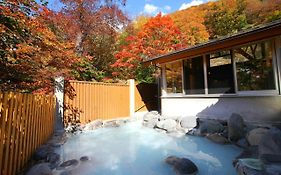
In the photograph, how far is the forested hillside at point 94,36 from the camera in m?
3.93

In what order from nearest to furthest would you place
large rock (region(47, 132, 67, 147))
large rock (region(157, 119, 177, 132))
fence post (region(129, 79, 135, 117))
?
large rock (region(47, 132, 67, 147))
large rock (region(157, 119, 177, 132))
fence post (region(129, 79, 135, 117))

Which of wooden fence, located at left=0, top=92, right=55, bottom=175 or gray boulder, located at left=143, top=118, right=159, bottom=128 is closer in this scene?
wooden fence, located at left=0, top=92, right=55, bottom=175

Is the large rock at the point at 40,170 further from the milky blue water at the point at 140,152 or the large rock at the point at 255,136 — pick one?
the large rock at the point at 255,136

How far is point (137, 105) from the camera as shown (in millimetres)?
9375

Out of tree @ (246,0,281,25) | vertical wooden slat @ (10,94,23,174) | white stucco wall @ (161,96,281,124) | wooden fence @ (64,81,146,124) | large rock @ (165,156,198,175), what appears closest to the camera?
vertical wooden slat @ (10,94,23,174)

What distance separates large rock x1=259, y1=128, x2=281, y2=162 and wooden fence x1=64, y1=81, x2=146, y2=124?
5.40 m

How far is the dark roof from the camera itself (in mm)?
4418

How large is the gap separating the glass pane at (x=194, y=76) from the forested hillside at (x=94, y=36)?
3778 mm

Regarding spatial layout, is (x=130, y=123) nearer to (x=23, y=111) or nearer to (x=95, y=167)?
(x=95, y=167)

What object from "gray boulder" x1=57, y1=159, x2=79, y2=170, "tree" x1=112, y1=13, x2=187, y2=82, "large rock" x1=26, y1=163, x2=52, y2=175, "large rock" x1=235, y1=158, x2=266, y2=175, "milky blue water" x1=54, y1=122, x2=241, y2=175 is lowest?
"milky blue water" x1=54, y1=122, x2=241, y2=175

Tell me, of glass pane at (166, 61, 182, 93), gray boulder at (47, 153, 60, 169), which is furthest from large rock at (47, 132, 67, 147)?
glass pane at (166, 61, 182, 93)

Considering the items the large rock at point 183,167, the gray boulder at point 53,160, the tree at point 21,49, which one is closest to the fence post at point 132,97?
the tree at point 21,49

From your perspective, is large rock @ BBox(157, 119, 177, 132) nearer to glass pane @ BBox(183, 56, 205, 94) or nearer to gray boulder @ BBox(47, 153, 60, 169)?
glass pane @ BBox(183, 56, 205, 94)

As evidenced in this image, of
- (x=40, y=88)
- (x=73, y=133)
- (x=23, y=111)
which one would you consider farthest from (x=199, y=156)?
(x=40, y=88)
